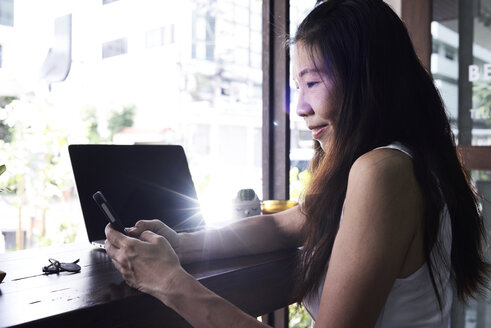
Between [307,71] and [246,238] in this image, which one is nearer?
[307,71]

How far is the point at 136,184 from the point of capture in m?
1.31

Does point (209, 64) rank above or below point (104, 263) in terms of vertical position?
above

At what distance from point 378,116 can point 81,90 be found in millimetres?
3015

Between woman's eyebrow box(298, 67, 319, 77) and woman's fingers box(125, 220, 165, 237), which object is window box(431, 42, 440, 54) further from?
woman's fingers box(125, 220, 165, 237)

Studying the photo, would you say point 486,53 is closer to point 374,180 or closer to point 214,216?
point 214,216

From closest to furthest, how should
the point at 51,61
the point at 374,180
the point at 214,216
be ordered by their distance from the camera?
the point at 374,180 < the point at 214,216 < the point at 51,61

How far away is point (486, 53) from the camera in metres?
1.89

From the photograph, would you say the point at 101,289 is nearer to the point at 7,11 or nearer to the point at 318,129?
the point at 318,129

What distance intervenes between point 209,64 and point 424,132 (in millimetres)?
3337

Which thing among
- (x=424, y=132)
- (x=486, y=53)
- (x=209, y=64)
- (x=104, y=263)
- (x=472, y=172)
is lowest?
(x=104, y=263)

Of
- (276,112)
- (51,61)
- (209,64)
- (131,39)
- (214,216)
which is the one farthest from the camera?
(131,39)

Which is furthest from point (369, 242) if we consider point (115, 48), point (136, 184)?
point (115, 48)

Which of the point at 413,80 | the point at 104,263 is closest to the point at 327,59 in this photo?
the point at 413,80

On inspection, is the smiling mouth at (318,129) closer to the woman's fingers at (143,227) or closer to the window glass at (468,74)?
the woman's fingers at (143,227)
